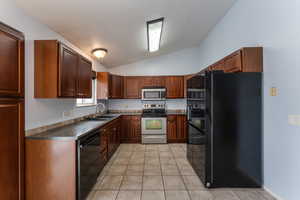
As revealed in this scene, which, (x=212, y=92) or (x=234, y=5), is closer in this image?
(x=212, y=92)

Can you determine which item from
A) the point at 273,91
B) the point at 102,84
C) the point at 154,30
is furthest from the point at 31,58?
the point at 273,91

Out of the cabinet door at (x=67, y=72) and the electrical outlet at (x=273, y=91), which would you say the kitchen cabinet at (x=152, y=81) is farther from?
the electrical outlet at (x=273, y=91)

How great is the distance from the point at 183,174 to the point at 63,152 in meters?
2.06

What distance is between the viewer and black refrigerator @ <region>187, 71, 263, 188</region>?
7.75 feet

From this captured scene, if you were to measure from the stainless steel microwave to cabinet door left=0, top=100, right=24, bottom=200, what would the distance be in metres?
3.57

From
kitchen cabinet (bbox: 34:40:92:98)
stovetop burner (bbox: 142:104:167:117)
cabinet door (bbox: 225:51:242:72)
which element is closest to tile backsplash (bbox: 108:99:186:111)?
stovetop burner (bbox: 142:104:167:117)

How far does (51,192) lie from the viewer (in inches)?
74.4

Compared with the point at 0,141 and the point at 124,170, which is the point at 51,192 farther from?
the point at 124,170

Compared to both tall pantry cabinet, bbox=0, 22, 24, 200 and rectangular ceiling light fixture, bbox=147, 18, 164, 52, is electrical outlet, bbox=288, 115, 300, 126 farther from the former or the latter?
tall pantry cabinet, bbox=0, 22, 24, 200

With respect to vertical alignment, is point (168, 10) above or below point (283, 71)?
above

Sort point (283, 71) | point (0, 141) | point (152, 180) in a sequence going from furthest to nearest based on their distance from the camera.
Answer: point (152, 180) < point (283, 71) < point (0, 141)

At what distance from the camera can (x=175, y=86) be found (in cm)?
526

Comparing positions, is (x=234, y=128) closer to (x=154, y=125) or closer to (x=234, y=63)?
(x=234, y=63)

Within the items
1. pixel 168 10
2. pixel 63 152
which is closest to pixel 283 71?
pixel 168 10
